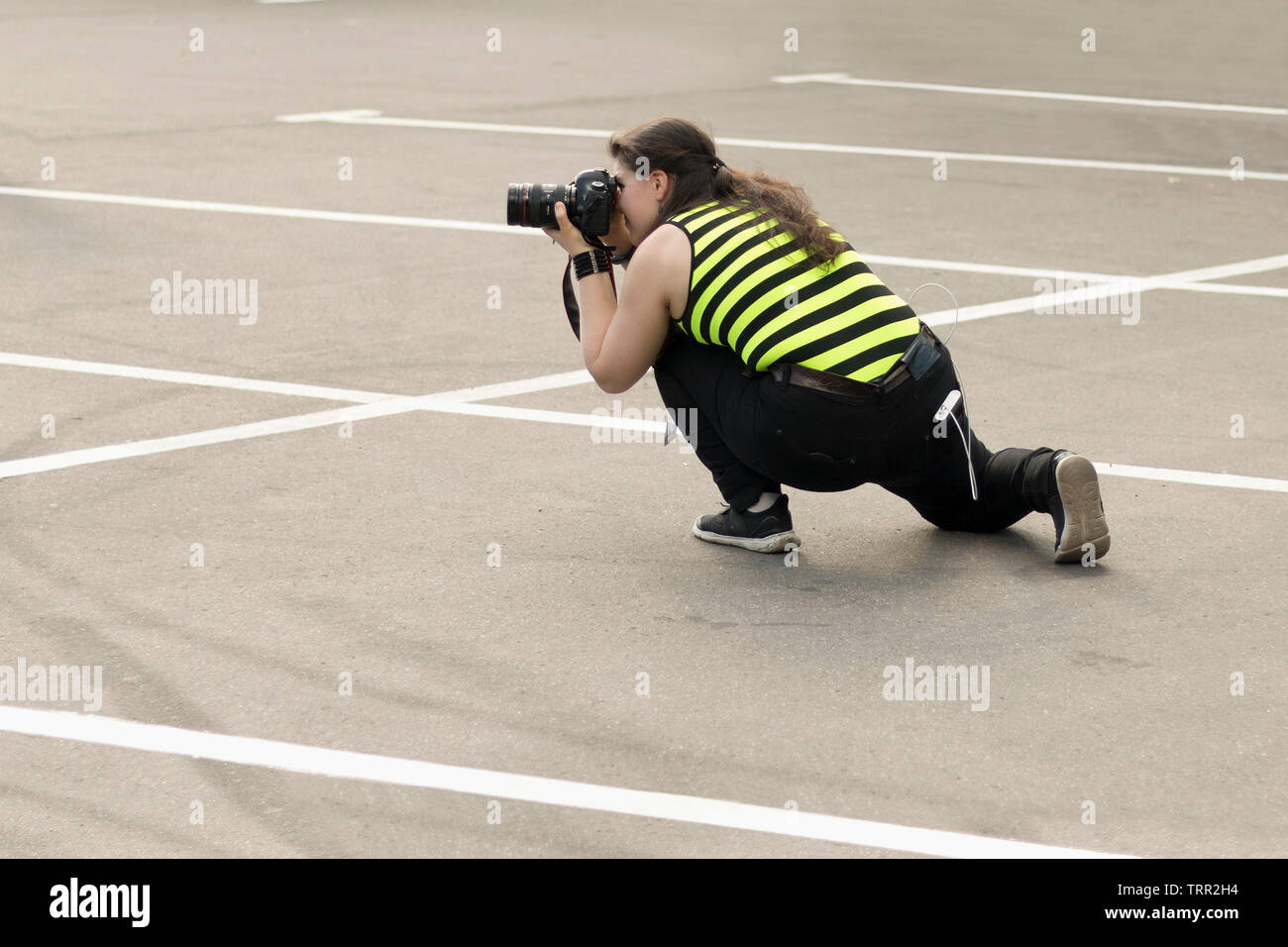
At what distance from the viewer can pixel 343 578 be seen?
4535mm

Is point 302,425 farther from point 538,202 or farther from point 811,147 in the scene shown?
point 811,147

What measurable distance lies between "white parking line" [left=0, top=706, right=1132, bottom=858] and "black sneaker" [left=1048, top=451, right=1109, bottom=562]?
1.51m

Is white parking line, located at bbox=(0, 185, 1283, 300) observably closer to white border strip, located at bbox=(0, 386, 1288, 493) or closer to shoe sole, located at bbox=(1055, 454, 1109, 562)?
white border strip, located at bbox=(0, 386, 1288, 493)

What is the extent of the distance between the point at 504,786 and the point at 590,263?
6.09 ft

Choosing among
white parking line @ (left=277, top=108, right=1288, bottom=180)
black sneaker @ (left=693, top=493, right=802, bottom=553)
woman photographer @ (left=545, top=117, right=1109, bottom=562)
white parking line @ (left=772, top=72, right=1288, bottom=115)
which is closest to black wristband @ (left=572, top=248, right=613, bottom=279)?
woman photographer @ (left=545, top=117, right=1109, bottom=562)

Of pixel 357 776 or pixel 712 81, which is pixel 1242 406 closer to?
pixel 357 776

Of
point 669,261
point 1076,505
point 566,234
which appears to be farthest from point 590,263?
point 1076,505

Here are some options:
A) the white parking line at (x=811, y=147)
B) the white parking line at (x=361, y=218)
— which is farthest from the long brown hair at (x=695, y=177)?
the white parking line at (x=811, y=147)

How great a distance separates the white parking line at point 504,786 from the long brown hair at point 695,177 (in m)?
1.83

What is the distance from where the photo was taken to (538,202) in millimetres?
4719

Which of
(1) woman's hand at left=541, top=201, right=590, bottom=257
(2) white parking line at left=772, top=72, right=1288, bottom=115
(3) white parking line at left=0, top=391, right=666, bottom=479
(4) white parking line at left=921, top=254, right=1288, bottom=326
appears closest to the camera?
(1) woman's hand at left=541, top=201, right=590, bottom=257

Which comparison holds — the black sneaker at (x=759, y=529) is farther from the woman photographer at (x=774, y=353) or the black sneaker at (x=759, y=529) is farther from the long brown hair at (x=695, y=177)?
the long brown hair at (x=695, y=177)

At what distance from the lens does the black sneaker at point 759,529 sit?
4.81m

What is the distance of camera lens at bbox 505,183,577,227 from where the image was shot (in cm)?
471
